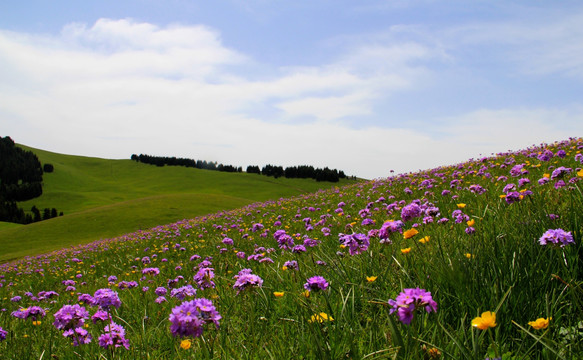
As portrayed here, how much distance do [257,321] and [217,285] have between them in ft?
5.37

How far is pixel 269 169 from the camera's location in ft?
504

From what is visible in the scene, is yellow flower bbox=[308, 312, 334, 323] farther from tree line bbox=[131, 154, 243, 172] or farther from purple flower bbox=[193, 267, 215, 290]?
tree line bbox=[131, 154, 243, 172]

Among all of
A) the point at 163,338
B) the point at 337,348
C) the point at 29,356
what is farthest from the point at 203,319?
the point at 29,356

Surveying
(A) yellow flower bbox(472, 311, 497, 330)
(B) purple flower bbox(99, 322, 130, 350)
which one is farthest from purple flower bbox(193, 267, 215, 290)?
(A) yellow flower bbox(472, 311, 497, 330)

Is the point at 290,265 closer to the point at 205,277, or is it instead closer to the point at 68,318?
the point at 205,277

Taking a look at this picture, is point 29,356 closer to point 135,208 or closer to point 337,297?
point 337,297

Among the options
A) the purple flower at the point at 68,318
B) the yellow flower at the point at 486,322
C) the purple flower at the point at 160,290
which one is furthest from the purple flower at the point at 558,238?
the purple flower at the point at 160,290

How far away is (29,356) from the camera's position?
11.1 ft

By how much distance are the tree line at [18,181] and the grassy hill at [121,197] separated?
3.43 meters

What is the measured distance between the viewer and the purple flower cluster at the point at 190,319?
201 centimetres

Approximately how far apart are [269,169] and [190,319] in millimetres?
152021

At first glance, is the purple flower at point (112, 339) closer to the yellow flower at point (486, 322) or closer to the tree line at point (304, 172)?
the yellow flower at point (486, 322)

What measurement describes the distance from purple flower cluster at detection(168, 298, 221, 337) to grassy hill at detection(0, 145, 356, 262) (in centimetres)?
3932

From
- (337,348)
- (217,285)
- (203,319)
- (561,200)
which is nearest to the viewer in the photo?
(203,319)
